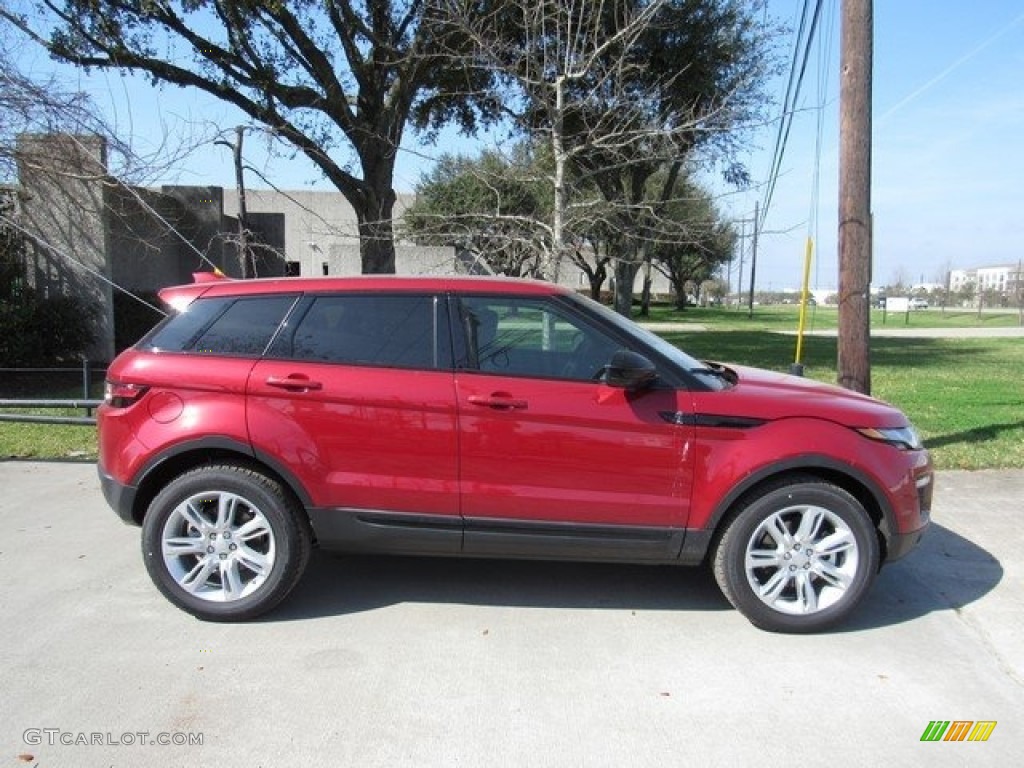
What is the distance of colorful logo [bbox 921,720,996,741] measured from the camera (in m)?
3.13

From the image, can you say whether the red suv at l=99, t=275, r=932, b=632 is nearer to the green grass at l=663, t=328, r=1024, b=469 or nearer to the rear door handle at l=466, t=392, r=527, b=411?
the rear door handle at l=466, t=392, r=527, b=411

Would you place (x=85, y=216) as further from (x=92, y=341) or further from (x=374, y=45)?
(x=374, y=45)

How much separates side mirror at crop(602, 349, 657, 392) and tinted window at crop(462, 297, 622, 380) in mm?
153

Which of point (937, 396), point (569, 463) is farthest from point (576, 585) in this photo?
point (937, 396)

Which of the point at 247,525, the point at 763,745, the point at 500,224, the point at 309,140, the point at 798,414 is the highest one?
the point at 309,140

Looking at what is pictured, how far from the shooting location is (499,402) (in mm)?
3945

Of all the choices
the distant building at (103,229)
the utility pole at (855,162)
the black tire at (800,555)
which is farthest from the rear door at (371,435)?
the distant building at (103,229)

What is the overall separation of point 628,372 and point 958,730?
203 centimetres

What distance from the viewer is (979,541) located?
17.6 feet

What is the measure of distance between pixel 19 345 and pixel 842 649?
1166 cm

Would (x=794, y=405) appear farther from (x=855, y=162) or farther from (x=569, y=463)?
(x=855, y=162)

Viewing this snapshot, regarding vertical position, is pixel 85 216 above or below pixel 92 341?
above

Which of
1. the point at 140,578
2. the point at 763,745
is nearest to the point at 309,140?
the point at 140,578

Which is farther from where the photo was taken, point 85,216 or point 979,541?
point 85,216
